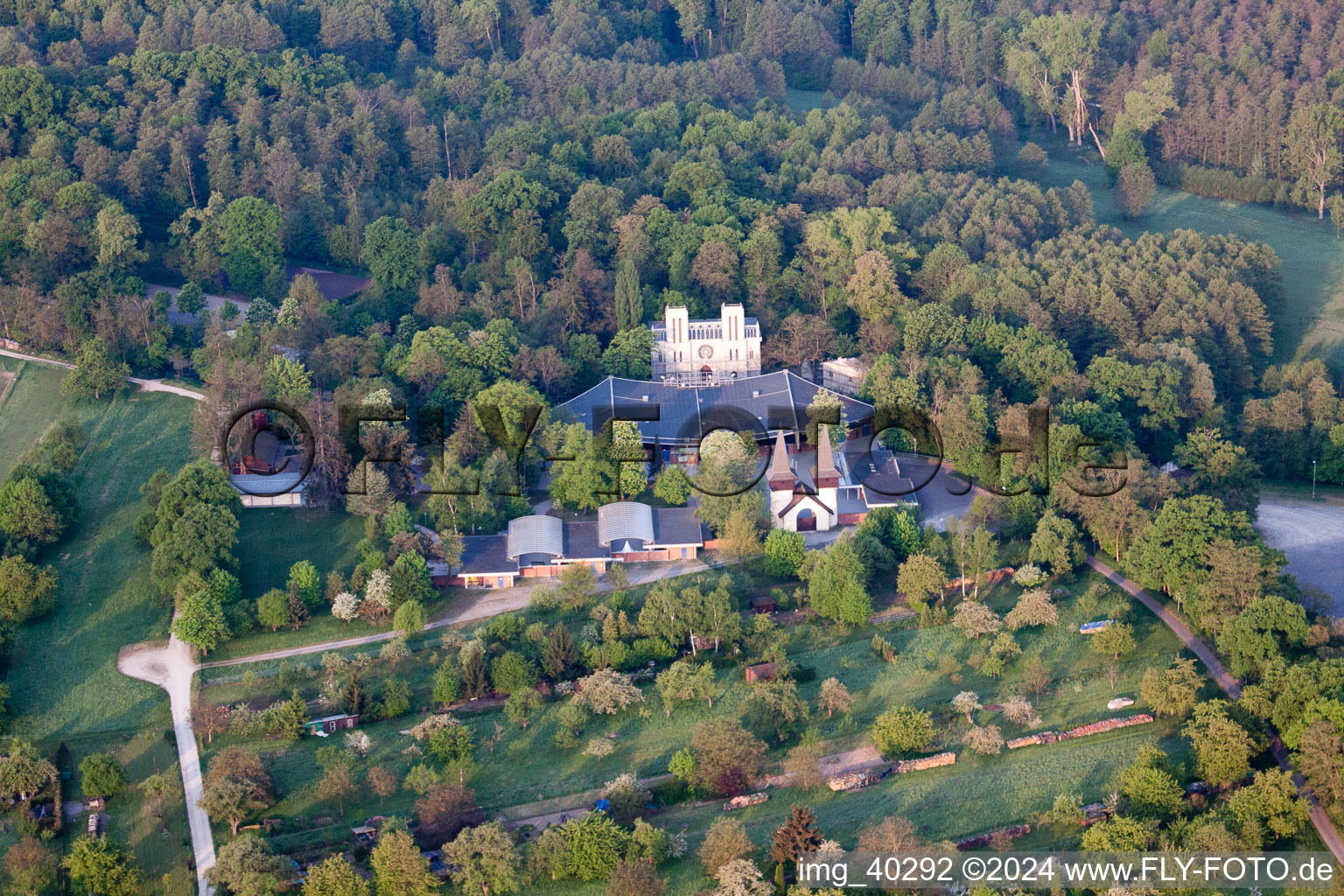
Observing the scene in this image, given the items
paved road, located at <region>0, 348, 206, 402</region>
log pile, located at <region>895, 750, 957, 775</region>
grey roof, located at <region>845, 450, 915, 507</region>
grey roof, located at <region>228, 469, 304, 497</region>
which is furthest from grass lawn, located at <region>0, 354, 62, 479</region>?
log pile, located at <region>895, 750, 957, 775</region>

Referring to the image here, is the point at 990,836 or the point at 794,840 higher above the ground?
the point at 794,840

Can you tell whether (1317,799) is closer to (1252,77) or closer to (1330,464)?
(1330,464)

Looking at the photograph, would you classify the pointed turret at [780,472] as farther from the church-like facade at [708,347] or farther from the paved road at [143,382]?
the paved road at [143,382]

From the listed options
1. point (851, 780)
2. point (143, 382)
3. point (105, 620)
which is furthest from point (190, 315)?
point (851, 780)

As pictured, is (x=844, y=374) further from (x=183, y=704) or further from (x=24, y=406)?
(x=24, y=406)

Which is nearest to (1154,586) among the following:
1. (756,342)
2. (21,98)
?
(756,342)
